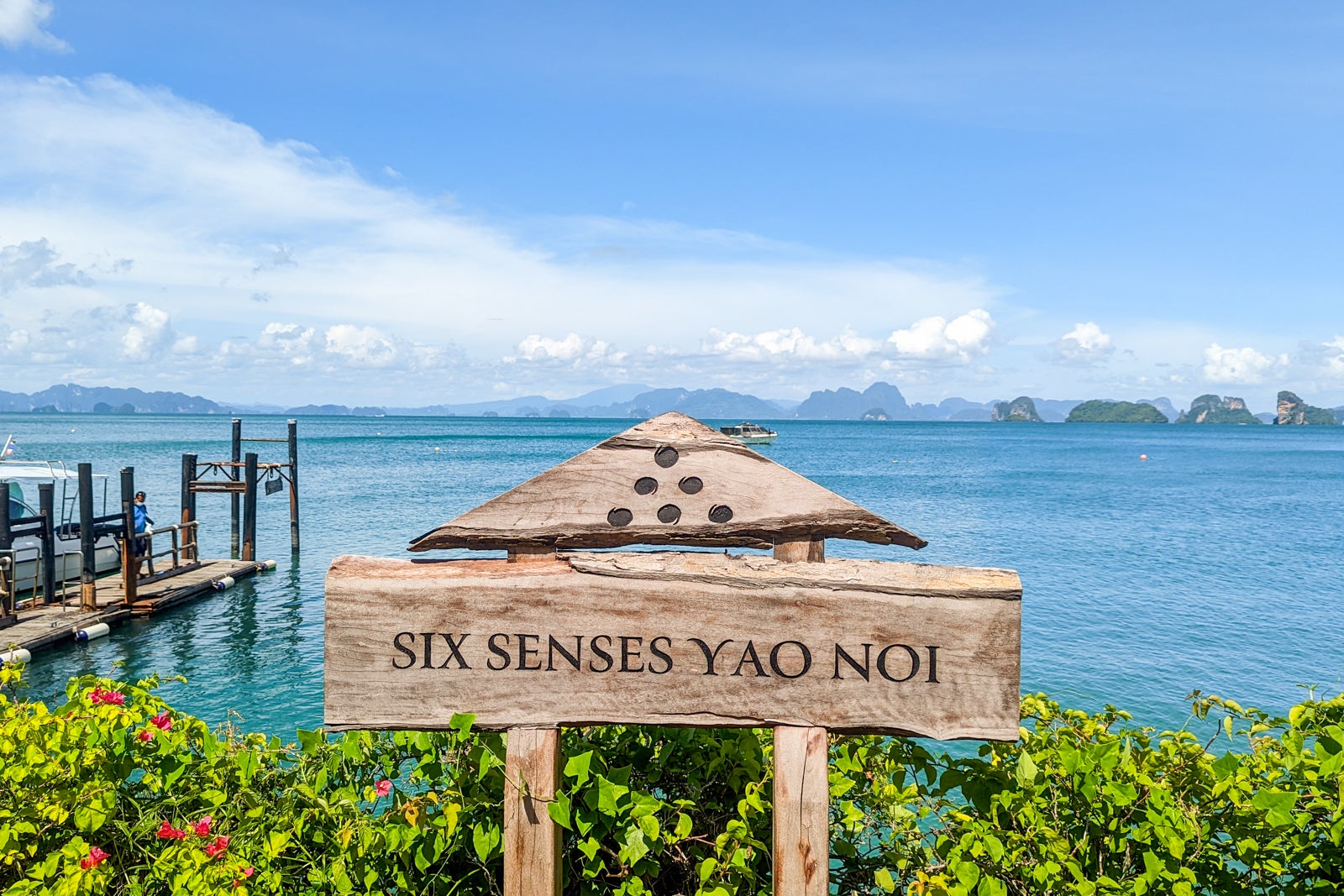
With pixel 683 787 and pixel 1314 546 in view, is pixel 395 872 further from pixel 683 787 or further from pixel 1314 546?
pixel 1314 546

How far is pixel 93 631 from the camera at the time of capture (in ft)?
48.6

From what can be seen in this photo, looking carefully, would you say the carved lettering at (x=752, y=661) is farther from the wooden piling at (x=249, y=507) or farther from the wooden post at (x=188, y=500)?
the wooden piling at (x=249, y=507)

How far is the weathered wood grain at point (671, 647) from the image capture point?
8.40 ft

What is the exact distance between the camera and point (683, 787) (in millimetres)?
3115

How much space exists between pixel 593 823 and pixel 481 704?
0.54 meters

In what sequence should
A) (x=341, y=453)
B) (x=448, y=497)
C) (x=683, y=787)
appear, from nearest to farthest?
(x=683, y=787) < (x=448, y=497) < (x=341, y=453)

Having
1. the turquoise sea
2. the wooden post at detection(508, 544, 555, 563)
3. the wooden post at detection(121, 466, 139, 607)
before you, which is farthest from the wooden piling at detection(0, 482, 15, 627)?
the wooden post at detection(508, 544, 555, 563)

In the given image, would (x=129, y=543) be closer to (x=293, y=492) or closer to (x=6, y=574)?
(x=6, y=574)

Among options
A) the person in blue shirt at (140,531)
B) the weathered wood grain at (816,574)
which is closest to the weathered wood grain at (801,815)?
the weathered wood grain at (816,574)

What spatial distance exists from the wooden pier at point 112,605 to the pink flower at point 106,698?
11.9m

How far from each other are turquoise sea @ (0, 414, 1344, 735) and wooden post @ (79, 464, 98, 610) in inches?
35.0

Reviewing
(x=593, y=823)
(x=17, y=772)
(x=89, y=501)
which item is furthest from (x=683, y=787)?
(x=89, y=501)

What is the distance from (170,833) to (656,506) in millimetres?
1875

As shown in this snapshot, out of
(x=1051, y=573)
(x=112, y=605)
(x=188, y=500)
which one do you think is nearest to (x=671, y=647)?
(x=112, y=605)
